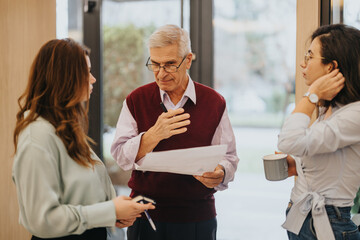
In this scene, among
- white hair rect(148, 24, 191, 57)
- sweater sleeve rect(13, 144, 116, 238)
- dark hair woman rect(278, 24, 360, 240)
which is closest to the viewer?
sweater sleeve rect(13, 144, 116, 238)

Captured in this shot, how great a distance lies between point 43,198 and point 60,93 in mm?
362

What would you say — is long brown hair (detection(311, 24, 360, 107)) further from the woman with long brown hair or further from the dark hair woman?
the woman with long brown hair

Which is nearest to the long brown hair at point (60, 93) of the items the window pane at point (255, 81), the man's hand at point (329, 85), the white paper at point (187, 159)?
the white paper at point (187, 159)

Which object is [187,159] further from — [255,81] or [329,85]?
[255,81]

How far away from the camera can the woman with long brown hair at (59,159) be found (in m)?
1.27

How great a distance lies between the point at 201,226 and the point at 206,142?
422 mm

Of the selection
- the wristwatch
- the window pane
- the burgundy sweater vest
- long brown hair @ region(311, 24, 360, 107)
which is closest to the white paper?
the burgundy sweater vest

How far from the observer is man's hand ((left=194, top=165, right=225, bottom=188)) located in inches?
71.1

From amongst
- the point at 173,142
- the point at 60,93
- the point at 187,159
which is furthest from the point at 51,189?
the point at 173,142

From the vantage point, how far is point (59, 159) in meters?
1.34

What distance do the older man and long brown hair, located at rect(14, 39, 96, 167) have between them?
48cm

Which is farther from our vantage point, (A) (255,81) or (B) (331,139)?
(A) (255,81)

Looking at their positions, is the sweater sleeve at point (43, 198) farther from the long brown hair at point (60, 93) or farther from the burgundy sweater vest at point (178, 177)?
the burgundy sweater vest at point (178, 177)

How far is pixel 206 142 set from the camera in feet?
6.38
